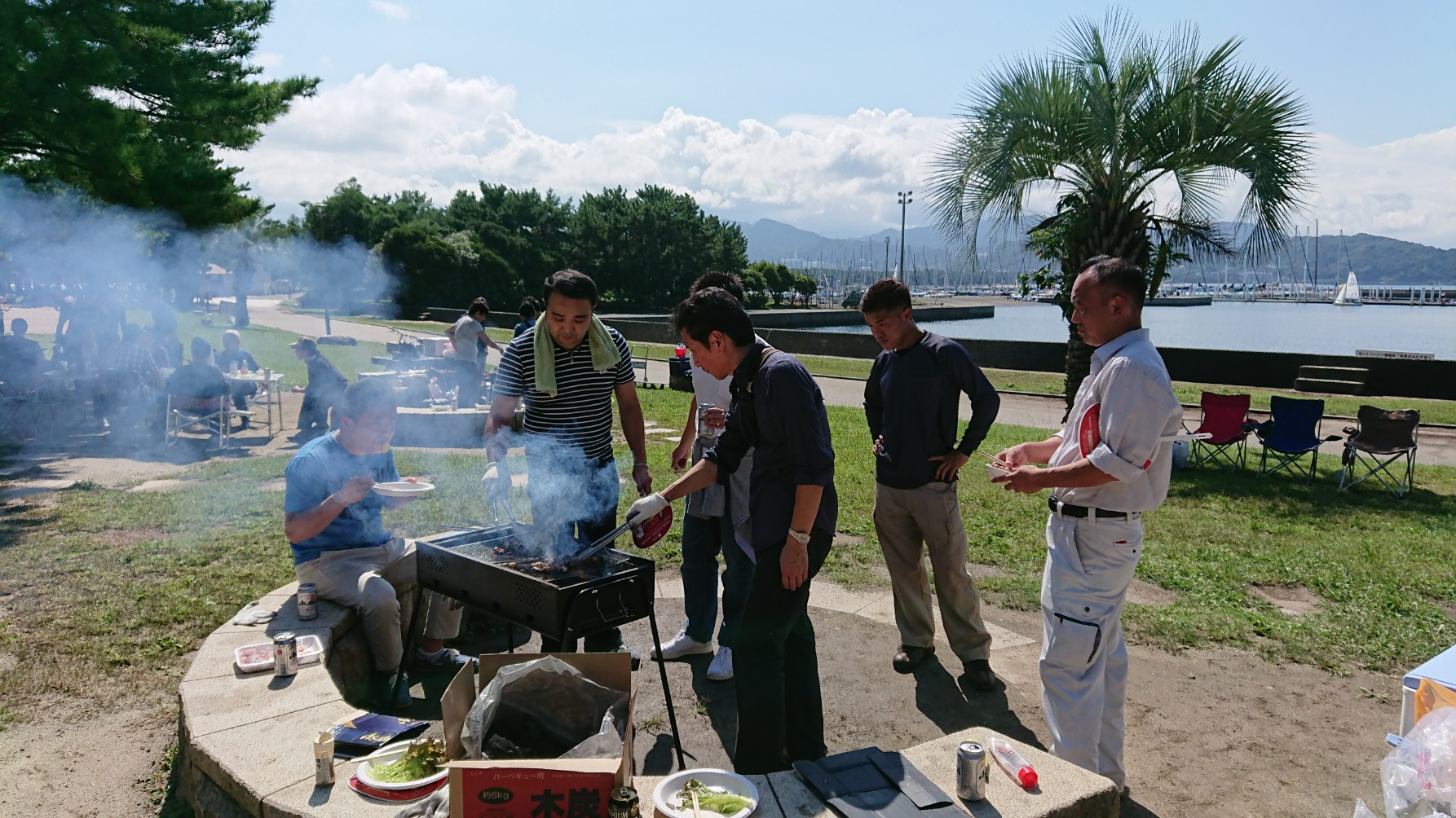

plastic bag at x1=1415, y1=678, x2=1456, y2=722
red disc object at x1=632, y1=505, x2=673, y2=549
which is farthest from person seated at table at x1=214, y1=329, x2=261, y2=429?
plastic bag at x1=1415, y1=678, x2=1456, y2=722

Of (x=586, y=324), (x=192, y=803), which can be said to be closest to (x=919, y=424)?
(x=586, y=324)

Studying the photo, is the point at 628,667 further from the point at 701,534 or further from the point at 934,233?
the point at 934,233

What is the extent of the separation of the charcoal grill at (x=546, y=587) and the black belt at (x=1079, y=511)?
64.3 inches

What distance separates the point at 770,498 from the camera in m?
3.19

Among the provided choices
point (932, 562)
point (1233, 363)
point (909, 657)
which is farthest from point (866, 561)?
point (1233, 363)

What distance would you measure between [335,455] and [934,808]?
307 cm

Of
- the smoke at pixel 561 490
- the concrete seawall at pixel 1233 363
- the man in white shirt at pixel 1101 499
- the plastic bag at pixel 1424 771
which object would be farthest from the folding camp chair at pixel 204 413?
the plastic bag at pixel 1424 771

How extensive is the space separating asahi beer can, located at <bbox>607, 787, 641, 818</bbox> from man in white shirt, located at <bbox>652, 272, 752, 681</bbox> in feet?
5.01

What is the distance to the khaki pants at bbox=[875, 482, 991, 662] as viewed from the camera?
171 inches

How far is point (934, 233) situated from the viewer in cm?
1152

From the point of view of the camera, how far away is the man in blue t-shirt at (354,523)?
385cm

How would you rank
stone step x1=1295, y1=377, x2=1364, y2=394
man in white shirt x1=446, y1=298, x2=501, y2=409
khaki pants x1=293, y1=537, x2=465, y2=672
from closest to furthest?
khaki pants x1=293, y1=537, x2=465, y2=672, man in white shirt x1=446, y1=298, x2=501, y2=409, stone step x1=1295, y1=377, x2=1364, y2=394

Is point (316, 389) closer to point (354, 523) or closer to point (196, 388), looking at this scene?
→ point (196, 388)

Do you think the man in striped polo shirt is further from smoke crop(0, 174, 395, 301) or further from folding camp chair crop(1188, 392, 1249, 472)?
smoke crop(0, 174, 395, 301)
